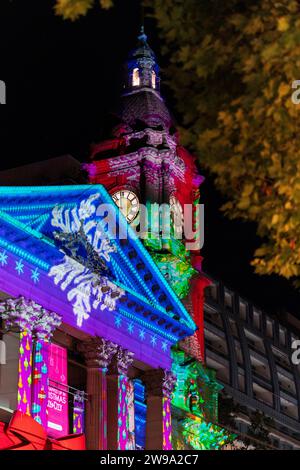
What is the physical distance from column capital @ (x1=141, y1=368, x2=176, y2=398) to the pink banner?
6122 mm

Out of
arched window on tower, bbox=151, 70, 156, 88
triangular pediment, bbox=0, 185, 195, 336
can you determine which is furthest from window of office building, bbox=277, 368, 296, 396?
triangular pediment, bbox=0, 185, 195, 336

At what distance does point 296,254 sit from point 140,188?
38202 mm

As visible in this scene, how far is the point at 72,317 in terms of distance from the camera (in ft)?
116

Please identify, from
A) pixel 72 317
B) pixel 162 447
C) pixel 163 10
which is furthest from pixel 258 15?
pixel 162 447

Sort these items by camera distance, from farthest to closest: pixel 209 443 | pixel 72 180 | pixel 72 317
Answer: pixel 72 180
pixel 209 443
pixel 72 317

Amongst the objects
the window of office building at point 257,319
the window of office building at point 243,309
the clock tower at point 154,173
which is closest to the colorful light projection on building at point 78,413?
the clock tower at point 154,173

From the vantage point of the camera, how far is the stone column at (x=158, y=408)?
40.6m

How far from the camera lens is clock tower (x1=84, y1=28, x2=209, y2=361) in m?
51.7

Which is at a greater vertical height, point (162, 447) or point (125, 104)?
point (125, 104)

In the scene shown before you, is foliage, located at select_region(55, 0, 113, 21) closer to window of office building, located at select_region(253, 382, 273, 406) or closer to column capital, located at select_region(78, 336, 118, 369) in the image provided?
column capital, located at select_region(78, 336, 118, 369)

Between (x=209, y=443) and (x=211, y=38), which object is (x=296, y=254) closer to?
(x=211, y=38)

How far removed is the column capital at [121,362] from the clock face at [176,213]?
15229mm

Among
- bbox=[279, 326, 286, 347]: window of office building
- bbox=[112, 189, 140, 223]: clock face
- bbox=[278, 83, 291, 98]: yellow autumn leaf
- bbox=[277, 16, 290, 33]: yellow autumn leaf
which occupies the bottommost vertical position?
bbox=[278, 83, 291, 98]: yellow autumn leaf

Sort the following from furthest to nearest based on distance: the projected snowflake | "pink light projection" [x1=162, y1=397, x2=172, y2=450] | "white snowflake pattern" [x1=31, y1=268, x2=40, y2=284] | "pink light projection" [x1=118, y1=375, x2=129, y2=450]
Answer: "pink light projection" [x1=162, y1=397, x2=172, y2=450], "pink light projection" [x1=118, y1=375, x2=129, y2=450], the projected snowflake, "white snowflake pattern" [x1=31, y1=268, x2=40, y2=284]
